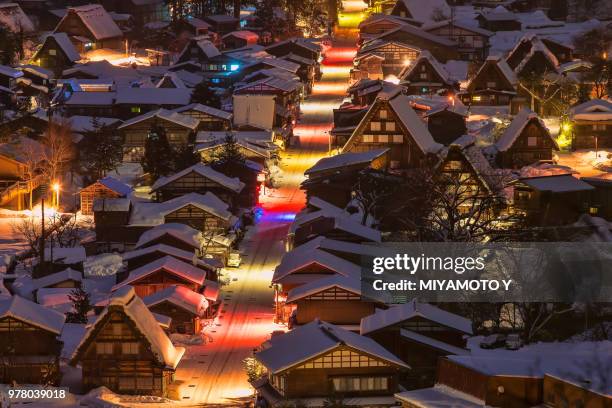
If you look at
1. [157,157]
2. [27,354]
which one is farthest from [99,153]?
[27,354]

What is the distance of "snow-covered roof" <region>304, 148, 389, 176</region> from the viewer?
115 feet

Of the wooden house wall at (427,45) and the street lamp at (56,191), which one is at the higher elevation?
the wooden house wall at (427,45)

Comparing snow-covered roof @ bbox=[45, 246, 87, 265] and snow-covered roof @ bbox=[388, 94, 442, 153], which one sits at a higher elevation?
snow-covered roof @ bbox=[388, 94, 442, 153]

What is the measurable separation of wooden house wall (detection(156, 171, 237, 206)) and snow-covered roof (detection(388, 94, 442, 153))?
17.0ft

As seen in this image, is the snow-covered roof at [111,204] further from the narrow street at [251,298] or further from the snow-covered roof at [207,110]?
the snow-covered roof at [207,110]

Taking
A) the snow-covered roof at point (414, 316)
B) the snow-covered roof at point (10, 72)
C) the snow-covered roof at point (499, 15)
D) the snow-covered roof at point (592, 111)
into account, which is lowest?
the snow-covered roof at point (414, 316)

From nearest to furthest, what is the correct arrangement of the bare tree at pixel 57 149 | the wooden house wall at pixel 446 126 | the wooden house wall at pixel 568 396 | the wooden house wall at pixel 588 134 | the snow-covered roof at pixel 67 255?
the wooden house wall at pixel 568 396, the snow-covered roof at pixel 67 255, the bare tree at pixel 57 149, the wooden house wall at pixel 446 126, the wooden house wall at pixel 588 134

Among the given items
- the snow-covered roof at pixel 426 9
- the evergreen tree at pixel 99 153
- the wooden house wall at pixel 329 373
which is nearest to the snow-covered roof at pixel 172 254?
the wooden house wall at pixel 329 373

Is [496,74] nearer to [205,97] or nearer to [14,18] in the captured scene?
[205,97]

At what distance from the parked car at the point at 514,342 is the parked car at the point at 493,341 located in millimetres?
91

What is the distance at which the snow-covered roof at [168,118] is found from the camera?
41.3 m

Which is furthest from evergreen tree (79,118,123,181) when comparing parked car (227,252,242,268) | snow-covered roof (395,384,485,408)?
snow-covered roof (395,384,485,408)

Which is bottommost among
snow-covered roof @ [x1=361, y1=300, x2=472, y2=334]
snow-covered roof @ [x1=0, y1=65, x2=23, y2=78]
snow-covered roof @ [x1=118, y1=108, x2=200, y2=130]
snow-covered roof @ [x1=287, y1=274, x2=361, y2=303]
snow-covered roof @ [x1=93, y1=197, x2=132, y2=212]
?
snow-covered roof @ [x1=93, y1=197, x2=132, y2=212]

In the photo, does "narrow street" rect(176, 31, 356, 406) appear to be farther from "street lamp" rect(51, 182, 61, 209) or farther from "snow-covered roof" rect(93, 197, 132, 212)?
"street lamp" rect(51, 182, 61, 209)
